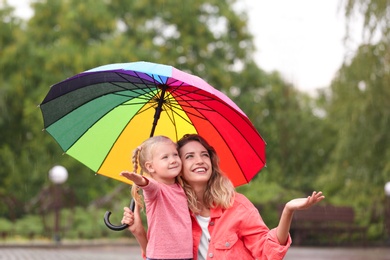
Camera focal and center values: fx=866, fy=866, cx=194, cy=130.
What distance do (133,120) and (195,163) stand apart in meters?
1.15

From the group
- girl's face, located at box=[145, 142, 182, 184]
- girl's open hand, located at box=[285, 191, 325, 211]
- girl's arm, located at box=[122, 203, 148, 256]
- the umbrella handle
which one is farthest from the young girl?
girl's open hand, located at box=[285, 191, 325, 211]

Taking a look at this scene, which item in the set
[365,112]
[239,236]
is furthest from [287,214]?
[365,112]

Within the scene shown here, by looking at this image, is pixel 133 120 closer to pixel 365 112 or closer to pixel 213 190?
pixel 213 190

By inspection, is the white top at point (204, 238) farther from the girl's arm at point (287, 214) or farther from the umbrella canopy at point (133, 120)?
the umbrella canopy at point (133, 120)

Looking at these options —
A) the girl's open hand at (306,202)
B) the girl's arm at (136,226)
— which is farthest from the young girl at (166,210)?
the girl's open hand at (306,202)

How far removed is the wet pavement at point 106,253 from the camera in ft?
50.5

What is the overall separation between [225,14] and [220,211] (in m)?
24.5

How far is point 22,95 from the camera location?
91.4ft

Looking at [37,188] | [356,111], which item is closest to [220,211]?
[356,111]

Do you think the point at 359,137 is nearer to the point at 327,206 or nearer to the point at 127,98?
the point at 327,206

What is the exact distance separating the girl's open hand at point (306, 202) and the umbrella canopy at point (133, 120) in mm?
1011

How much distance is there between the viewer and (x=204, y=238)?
4395 millimetres

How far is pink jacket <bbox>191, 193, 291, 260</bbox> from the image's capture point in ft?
14.0

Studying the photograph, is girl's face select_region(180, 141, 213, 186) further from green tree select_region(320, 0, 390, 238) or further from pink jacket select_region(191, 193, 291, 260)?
green tree select_region(320, 0, 390, 238)
